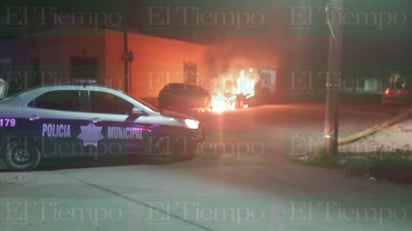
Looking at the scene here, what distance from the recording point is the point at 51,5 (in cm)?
3250

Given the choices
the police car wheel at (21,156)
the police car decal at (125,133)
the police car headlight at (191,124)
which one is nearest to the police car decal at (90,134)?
the police car decal at (125,133)

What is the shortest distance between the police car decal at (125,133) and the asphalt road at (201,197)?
0.55 metres

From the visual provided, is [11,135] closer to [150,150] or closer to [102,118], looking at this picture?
[102,118]

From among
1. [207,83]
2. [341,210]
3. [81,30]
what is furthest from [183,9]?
[341,210]

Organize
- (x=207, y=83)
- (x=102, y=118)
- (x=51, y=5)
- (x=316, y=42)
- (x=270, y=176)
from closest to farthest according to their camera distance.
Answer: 1. (x=270, y=176)
2. (x=102, y=118)
3. (x=51, y=5)
4. (x=207, y=83)
5. (x=316, y=42)

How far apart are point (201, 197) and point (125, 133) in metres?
2.87

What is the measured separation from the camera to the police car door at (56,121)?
9.71 meters

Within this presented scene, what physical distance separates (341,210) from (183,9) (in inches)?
1097

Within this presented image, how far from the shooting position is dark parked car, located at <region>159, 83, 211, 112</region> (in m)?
23.3

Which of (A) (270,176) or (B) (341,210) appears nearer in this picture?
(B) (341,210)

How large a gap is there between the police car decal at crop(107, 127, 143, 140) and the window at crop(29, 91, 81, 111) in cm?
71

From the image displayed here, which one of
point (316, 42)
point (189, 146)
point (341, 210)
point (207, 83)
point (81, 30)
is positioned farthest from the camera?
point (316, 42)

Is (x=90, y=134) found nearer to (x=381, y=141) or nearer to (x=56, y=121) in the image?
(x=56, y=121)

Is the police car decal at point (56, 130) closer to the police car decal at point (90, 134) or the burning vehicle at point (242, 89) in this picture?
the police car decal at point (90, 134)
